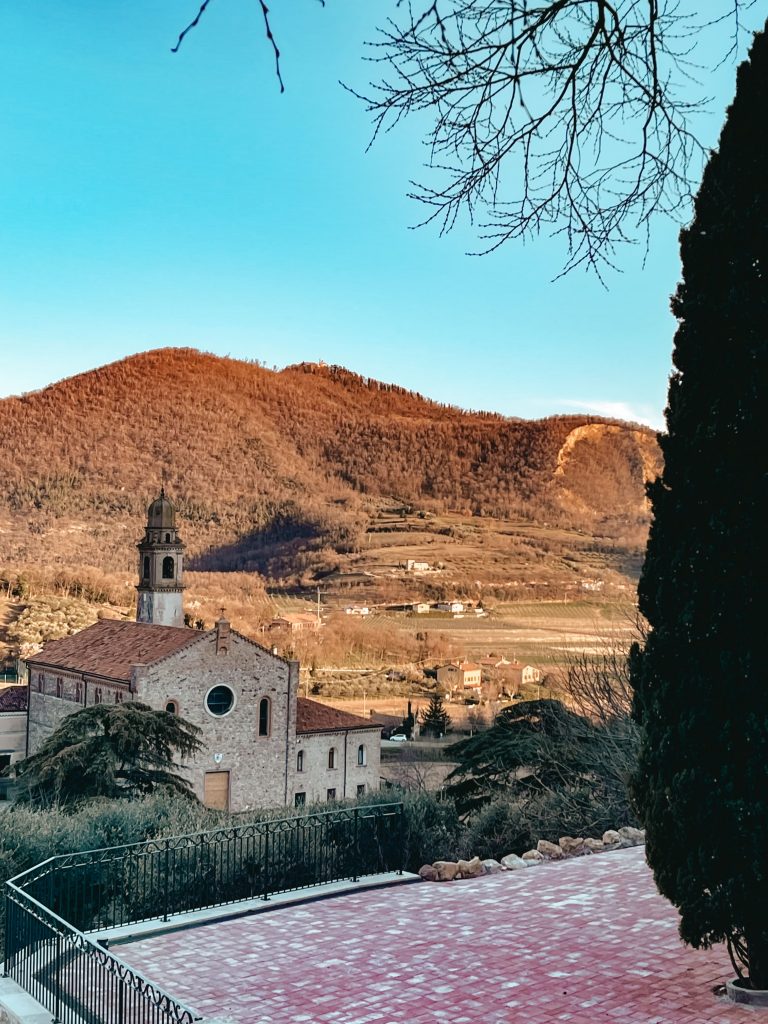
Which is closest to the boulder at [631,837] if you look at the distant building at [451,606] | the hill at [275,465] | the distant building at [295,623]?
the distant building at [295,623]

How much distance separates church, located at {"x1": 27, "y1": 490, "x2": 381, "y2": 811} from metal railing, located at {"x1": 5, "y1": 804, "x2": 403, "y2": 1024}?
2282 centimetres

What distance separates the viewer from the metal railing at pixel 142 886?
5812 millimetres

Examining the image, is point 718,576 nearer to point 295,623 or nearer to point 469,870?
point 469,870

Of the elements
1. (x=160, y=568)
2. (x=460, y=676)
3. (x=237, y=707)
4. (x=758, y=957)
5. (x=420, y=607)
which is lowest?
(x=460, y=676)

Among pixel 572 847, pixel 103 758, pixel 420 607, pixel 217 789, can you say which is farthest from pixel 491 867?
pixel 420 607

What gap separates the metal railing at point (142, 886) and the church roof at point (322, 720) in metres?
25.9

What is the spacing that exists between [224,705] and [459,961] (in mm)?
28241

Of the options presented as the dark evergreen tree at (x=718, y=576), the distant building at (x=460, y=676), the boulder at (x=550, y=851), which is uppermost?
the dark evergreen tree at (x=718, y=576)

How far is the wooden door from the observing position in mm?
32984

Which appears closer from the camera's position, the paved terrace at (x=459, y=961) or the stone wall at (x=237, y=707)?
the paved terrace at (x=459, y=961)

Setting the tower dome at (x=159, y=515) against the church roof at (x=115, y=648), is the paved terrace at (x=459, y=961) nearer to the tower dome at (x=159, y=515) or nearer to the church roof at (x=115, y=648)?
the church roof at (x=115, y=648)

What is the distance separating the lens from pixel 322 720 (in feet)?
119

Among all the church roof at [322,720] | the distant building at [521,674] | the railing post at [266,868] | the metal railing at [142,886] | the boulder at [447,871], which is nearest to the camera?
the metal railing at [142,886]

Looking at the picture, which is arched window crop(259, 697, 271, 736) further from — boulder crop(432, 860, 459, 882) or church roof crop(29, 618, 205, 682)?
boulder crop(432, 860, 459, 882)
